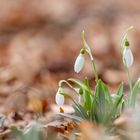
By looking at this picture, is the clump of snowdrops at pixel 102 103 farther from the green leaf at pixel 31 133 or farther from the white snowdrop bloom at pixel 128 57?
the green leaf at pixel 31 133

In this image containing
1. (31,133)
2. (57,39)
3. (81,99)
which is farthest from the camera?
(57,39)

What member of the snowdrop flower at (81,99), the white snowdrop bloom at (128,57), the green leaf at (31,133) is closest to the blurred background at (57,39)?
the snowdrop flower at (81,99)

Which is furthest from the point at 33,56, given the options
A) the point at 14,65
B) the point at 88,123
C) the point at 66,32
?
the point at 88,123

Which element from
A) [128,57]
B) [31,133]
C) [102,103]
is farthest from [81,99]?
[31,133]

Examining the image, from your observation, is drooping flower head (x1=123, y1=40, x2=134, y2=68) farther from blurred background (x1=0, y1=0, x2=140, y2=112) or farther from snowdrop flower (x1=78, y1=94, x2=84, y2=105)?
blurred background (x1=0, y1=0, x2=140, y2=112)

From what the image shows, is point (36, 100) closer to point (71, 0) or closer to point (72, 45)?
point (72, 45)

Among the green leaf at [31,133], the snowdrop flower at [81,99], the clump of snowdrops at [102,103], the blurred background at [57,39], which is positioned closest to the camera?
the green leaf at [31,133]

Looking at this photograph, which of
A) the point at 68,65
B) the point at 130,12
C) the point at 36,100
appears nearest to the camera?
the point at 36,100

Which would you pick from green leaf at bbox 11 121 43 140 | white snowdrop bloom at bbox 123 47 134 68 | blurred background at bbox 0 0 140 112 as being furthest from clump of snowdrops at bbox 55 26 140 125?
blurred background at bbox 0 0 140 112

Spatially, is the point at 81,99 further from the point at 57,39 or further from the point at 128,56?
the point at 57,39
